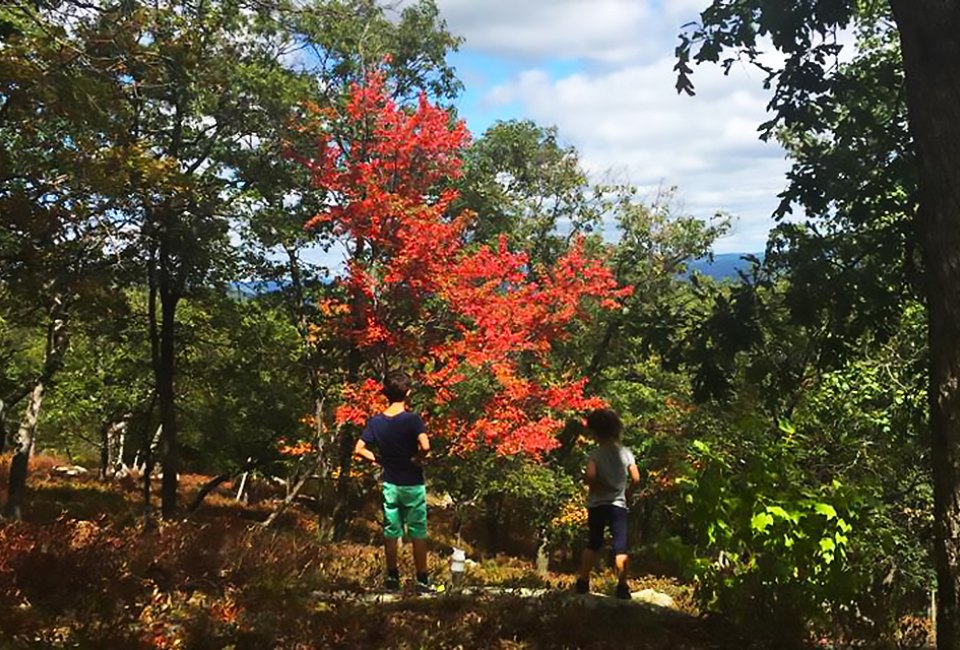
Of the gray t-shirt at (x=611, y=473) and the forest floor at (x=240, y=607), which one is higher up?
the gray t-shirt at (x=611, y=473)

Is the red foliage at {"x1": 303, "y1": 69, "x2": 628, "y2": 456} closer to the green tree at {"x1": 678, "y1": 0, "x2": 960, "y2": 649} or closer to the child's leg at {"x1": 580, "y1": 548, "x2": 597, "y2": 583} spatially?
the child's leg at {"x1": 580, "y1": 548, "x2": 597, "y2": 583}

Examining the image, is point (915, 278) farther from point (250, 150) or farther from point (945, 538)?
point (250, 150)

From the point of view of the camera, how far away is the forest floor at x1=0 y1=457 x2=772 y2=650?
4291mm

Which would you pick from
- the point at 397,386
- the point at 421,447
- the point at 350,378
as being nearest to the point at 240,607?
the point at 421,447

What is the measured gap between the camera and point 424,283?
520 inches

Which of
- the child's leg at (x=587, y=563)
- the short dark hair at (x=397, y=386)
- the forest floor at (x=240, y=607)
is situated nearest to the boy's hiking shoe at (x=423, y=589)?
the forest floor at (x=240, y=607)

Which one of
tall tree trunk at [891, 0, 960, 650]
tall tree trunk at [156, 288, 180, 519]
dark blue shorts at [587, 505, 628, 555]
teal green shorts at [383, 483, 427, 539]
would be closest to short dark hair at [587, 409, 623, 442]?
→ dark blue shorts at [587, 505, 628, 555]

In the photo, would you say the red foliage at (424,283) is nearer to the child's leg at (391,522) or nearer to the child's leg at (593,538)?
the child's leg at (391,522)

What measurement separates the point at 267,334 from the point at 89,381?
880 cm

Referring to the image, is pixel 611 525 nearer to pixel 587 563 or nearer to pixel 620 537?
pixel 620 537

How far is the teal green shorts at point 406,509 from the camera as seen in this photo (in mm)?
5871

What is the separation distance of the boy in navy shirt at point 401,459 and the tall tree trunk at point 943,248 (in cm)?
346

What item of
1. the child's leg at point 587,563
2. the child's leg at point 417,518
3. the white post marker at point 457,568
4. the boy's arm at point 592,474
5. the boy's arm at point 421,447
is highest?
the boy's arm at point 421,447

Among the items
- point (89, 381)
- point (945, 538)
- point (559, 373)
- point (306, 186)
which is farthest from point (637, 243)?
point (945, 538)
